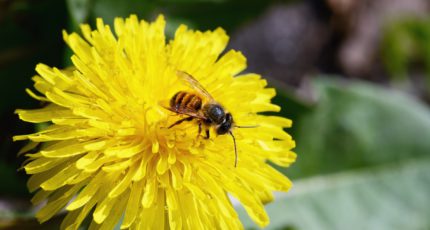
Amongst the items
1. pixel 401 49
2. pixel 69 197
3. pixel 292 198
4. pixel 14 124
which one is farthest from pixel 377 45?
pixel 69 197

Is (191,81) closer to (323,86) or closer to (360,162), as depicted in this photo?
(323,86)

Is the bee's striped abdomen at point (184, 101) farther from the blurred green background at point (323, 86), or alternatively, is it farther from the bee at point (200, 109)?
the blurred green background at point (323, 86)

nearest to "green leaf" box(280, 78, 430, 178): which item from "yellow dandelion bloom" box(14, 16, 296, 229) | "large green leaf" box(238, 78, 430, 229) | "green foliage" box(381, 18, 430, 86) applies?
"large green leaf" box(238, 78, 430, 229)

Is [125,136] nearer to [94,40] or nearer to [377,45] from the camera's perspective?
[94,40]

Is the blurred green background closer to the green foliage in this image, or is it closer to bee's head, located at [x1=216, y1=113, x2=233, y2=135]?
the green foliage

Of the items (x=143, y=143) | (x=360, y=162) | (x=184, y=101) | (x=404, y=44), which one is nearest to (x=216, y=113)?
(x=184, y=101)

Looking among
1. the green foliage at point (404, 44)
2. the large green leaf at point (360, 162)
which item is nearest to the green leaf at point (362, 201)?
the large green leaf at point (360, 162)
